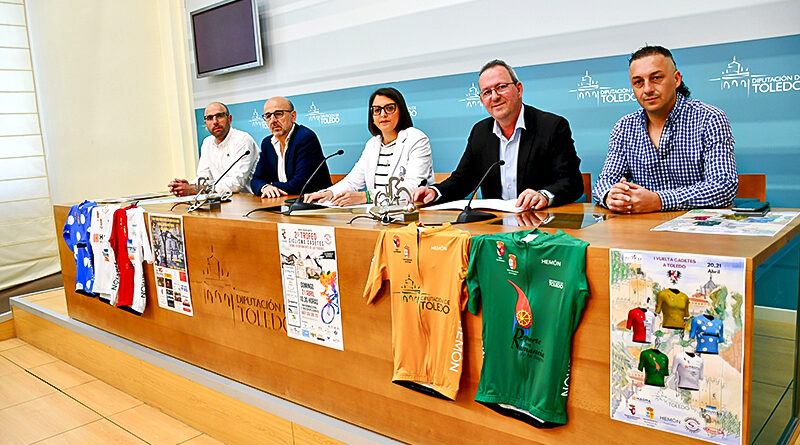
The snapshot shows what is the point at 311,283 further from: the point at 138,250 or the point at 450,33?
the point at 450,33

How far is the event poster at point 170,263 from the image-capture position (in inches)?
101

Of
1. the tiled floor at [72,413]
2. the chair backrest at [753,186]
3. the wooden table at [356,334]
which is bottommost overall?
the tiled floor at [72,413]

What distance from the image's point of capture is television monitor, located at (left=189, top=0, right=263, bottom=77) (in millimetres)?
4891

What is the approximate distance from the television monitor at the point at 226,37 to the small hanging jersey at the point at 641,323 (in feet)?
13.9

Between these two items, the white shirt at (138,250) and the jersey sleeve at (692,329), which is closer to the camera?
the jersey sleeve at (692,329)

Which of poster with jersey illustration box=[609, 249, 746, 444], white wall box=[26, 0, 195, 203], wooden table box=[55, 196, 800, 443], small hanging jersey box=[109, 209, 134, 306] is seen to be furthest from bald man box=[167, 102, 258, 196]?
poster with jersey illustration box=[609, 249, 746, 444]

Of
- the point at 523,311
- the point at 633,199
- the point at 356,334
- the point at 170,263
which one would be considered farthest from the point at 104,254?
the point at 633,199

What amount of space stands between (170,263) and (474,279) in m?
1.63

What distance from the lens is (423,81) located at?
3.97 meters

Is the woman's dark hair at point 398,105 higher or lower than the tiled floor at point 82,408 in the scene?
higher

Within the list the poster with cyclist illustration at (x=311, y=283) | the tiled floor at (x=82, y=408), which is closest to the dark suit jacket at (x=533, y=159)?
the poster with cyclist illustration at (x=311, y=283)

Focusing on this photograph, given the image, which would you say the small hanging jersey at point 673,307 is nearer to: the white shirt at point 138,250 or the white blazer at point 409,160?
the white blazer at point 409,160

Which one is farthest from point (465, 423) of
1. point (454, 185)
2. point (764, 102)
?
point (764, 102)

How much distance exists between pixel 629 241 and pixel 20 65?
16.5ft
